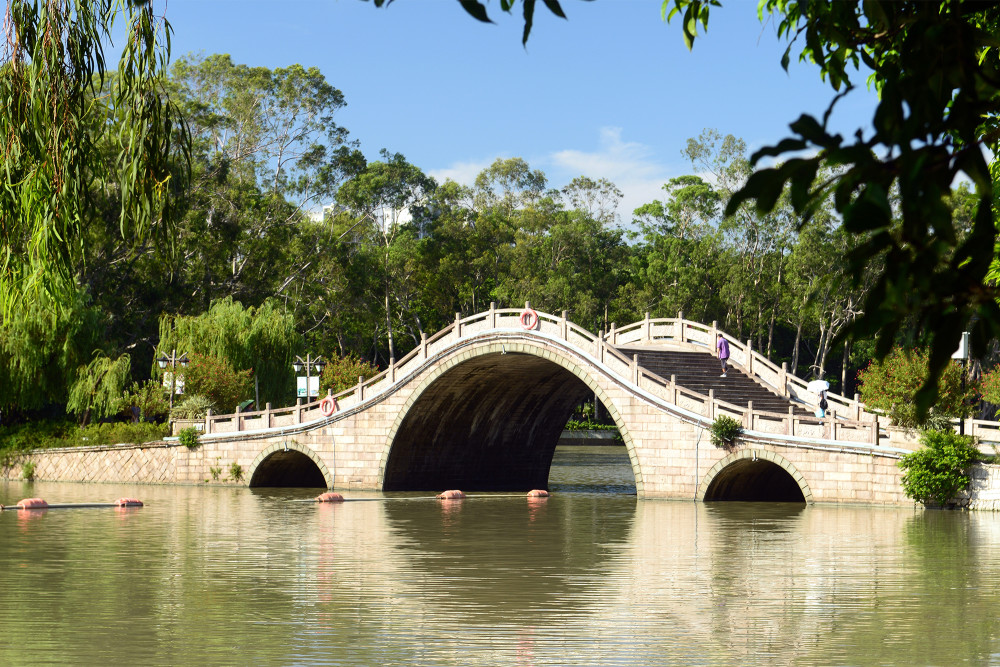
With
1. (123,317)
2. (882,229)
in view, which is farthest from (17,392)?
(882,229)

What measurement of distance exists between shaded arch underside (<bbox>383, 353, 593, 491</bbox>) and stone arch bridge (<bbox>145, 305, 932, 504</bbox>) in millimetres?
47

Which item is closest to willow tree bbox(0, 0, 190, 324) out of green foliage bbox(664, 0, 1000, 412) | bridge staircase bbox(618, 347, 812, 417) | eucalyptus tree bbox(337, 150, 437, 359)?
green foliage bbox(664, 0, 1000, 412)

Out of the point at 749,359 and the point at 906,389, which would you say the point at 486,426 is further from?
the point at 906,389

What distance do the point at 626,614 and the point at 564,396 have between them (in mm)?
28223

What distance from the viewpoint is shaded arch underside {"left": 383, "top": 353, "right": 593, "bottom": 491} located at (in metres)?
36.9

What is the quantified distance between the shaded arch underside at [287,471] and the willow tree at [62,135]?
2765cm

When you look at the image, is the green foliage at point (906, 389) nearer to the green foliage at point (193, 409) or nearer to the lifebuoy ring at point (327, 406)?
the lifebuoy ring at point (327, 406)

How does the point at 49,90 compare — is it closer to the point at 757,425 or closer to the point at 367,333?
the point at 757,425

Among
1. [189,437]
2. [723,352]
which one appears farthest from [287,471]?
[723,352]

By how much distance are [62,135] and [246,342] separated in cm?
3395

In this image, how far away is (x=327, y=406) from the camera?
36531mm

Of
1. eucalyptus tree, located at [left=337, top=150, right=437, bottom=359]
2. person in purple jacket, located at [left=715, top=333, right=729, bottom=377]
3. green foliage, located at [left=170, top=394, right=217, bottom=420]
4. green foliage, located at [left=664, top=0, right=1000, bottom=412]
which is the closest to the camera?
green foliage, located at [left=664, top=0, right=1000, bottom=412]

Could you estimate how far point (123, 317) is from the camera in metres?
51.8

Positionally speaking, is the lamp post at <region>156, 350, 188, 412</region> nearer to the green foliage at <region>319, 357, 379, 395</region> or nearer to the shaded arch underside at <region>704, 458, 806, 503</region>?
the green foliage at <region>319, 357, 379, 395</region>
